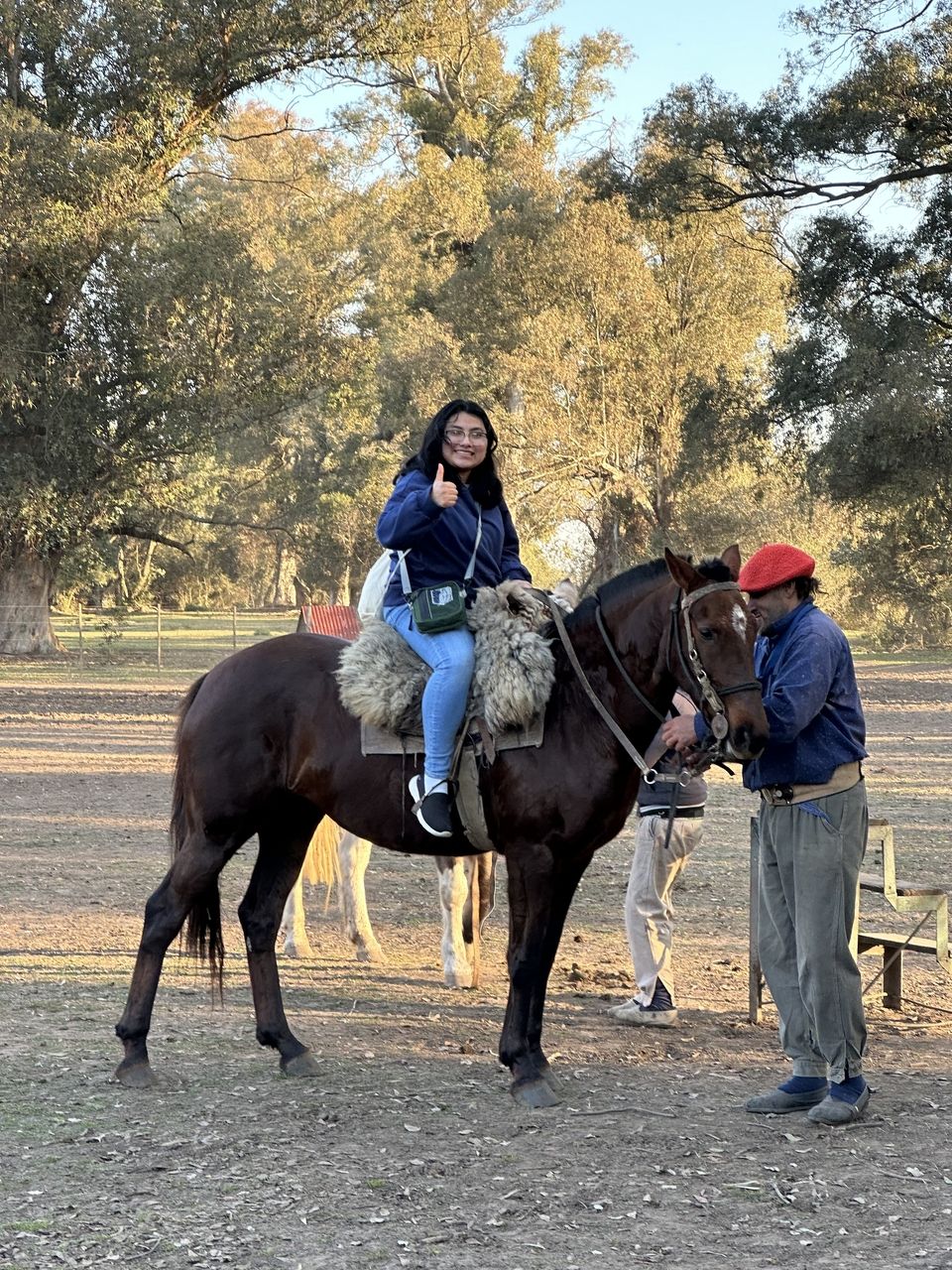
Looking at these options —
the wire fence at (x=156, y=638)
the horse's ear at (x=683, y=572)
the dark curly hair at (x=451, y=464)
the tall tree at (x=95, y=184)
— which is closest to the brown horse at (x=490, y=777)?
the horse's ear at (x=683, y=572)

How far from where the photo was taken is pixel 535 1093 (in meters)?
5.52

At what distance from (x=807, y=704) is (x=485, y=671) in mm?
1328

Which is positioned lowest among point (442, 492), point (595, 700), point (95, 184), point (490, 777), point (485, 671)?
point (490, 777)

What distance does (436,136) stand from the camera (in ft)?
136

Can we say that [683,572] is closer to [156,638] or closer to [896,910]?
[896,910]

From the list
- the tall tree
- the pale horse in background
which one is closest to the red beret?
the pale horse in background

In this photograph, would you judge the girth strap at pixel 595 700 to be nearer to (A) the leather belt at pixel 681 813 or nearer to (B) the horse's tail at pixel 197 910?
(A) the leather belt at pixel 681 813

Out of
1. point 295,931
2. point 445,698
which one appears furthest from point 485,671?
point 295,931

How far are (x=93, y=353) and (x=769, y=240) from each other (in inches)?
534

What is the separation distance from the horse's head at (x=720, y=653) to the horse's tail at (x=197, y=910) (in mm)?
2260

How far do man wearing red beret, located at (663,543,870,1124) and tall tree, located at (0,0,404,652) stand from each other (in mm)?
21371

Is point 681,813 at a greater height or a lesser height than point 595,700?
lesser

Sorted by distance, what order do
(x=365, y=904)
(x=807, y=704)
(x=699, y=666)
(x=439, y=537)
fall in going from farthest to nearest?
(x=365, y=904), (x=439, y=537), (x=699, y=666), (x=807, y=704)

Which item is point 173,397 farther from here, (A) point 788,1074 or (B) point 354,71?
(A) point 788,1074
